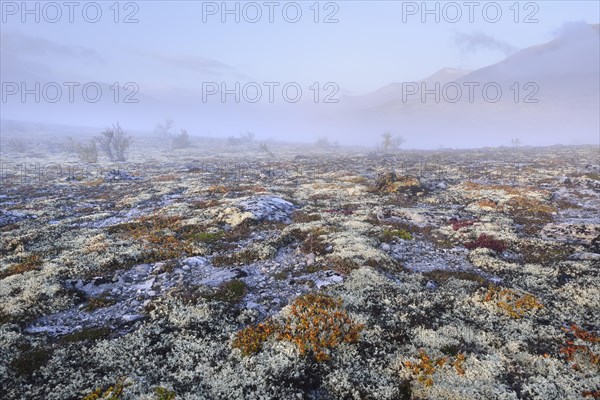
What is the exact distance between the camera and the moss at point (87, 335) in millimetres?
9109

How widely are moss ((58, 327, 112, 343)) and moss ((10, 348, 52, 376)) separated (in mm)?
586

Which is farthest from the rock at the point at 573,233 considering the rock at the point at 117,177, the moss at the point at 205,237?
the rock at the point at 117,177

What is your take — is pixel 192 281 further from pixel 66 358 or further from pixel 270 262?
pixel 66 358

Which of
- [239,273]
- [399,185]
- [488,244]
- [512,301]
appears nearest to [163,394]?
[239,273]

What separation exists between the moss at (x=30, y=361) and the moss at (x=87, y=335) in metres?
0.59

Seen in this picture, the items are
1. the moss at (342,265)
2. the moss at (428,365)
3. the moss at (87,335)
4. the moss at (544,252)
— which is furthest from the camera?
the moss at (544,252)

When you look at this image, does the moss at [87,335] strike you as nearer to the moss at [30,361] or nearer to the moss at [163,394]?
the moss at [30,361]

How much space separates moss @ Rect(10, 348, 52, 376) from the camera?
782 cm

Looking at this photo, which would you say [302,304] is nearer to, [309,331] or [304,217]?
[309,331]

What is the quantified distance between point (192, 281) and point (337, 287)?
5684 mm

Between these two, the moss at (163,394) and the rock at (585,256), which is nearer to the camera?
the moss at (163,394)

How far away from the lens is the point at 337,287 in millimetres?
12023

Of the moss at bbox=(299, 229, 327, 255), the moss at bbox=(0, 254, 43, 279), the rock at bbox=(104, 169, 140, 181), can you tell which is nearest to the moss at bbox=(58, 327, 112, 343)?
the moss at bbox=(0, 254, 43, 279)

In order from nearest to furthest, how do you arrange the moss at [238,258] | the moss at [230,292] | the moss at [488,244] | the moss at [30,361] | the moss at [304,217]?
the moss at [30,361] → the moss at [230,292] → the moss at [238,258] → the moss at [488,244] → the moss at [304,217]
